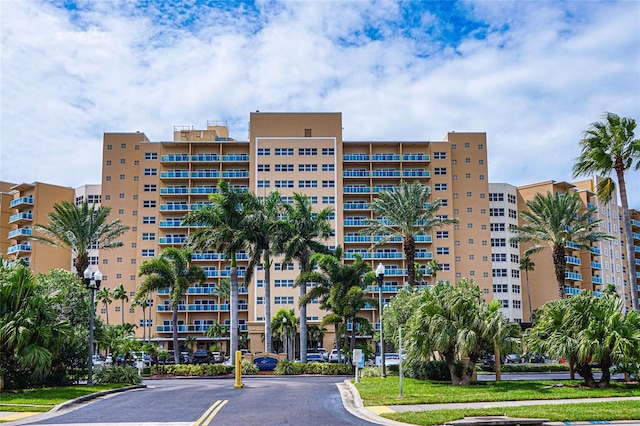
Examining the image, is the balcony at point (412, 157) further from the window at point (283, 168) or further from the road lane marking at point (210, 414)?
the road lane marking at point (210, 414)

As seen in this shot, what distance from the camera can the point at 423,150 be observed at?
94.8 meters

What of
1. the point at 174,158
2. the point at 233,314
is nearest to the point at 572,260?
the point at 174,158

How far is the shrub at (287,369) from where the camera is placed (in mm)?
44719

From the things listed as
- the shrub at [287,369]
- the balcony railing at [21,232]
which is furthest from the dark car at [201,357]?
the balcony railing at [21,232]

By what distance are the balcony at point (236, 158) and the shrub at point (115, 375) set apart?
2430 inches

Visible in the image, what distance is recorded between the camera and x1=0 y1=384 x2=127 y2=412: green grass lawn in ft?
70.1

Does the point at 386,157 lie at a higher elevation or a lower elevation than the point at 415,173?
higher

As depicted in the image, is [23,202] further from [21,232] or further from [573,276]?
[573,276]

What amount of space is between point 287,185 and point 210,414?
71893 millimetres

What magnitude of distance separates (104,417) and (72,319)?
653 inches

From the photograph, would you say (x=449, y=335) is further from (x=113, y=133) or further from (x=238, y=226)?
(x=113, y=133)

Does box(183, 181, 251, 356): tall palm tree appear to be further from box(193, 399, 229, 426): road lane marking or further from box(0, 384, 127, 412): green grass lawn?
box(193, 399, 229, 426): road lane marking

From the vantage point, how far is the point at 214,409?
2075 centimetres

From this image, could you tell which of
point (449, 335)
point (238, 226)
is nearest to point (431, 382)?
point (449, 335)
